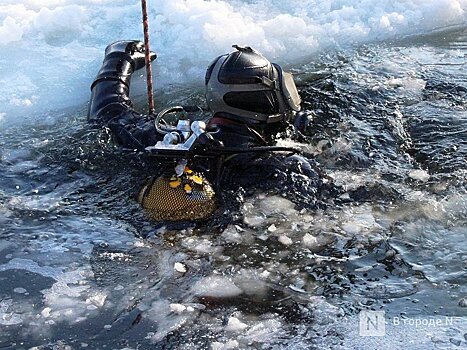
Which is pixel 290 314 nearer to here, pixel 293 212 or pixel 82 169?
pixel 293 212

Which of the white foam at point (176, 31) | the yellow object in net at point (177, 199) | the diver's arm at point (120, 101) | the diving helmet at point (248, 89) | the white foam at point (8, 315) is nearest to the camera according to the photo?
the white foam at point (8, 315)

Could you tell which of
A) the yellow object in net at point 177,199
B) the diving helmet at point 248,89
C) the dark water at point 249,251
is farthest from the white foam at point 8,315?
the diving helmet at point 248,89

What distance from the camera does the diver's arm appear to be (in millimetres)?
4328

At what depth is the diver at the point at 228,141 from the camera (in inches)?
135

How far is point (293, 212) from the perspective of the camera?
11.9ft

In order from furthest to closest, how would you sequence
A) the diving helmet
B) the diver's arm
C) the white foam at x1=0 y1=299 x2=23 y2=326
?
the diver's arm < the diving helmet < the white foam at x1=0 y1=299 x2=23 y2=326

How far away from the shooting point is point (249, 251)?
10.9 feet

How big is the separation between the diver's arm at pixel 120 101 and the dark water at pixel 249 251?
0.14 metres
